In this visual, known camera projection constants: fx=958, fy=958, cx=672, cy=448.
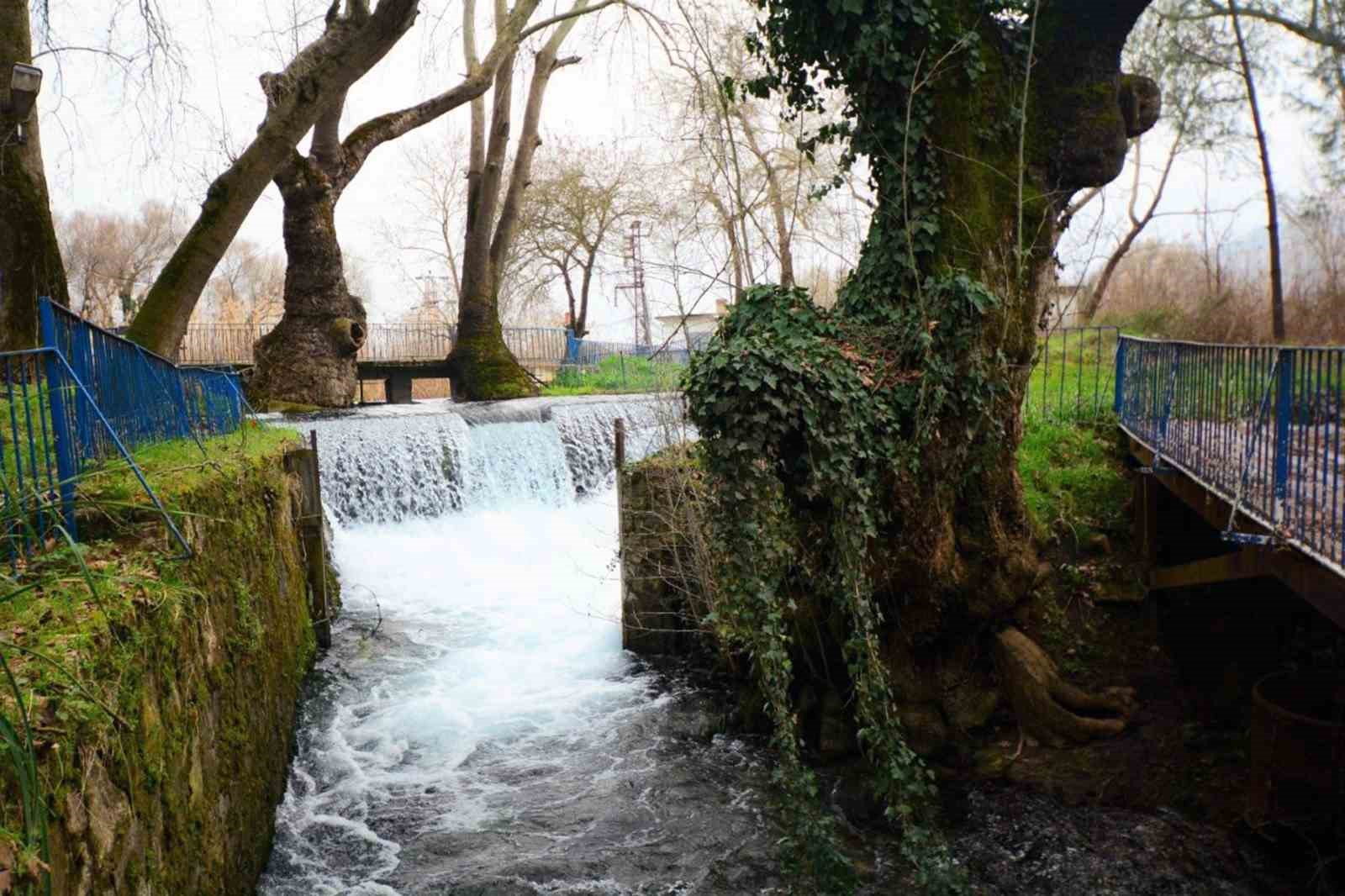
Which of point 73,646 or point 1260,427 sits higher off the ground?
point 1260,427

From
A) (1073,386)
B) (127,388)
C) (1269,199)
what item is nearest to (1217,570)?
(127,388)

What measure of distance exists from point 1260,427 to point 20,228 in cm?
1046

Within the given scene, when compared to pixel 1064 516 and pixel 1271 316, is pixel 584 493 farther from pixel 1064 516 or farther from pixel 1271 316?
pixel 1271 316

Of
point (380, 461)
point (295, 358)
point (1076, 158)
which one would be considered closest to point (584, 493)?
point (380, 461)

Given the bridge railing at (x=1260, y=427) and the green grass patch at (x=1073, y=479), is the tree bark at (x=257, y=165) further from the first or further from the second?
the bridge railing at (x=1260, y=427)

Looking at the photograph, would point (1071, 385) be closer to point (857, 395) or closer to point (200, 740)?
point (857, 395)

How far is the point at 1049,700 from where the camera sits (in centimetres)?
731

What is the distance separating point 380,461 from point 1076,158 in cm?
998

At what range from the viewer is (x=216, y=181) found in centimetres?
930

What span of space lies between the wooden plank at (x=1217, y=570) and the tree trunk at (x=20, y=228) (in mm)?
10074

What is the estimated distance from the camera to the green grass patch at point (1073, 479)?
9.28 meters

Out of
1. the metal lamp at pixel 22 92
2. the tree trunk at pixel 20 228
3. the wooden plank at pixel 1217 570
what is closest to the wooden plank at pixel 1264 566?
the wooden plank at pixel 1217 570

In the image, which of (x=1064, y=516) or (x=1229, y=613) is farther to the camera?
(x=1064, y=516)

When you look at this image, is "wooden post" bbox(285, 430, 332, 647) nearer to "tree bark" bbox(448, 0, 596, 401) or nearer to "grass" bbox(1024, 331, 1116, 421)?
"grass" bbox(1024, 331, 1116, 421)
